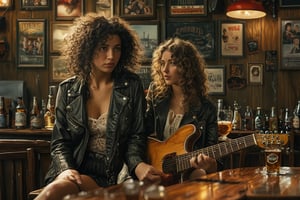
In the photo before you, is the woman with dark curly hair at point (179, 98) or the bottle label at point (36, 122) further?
the bottle label at point (36, 122)

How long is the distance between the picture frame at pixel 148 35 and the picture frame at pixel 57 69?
36.4 inches

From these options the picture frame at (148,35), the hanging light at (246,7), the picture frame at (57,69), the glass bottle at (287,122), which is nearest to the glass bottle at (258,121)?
the glass bottle at (287,122)

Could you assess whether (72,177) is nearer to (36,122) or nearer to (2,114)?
(36,122)

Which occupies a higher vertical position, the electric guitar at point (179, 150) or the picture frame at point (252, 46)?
the picture frame at point (252, 46)

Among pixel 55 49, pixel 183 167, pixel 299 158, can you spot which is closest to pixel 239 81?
pixel 299 158

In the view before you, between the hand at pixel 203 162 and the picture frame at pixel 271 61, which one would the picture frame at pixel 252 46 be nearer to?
the picture frame at pixel 271 61

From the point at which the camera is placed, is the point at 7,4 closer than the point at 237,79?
No

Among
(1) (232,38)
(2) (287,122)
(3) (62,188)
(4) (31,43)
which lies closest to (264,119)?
(2) (287,122)

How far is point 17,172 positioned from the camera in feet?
8.98

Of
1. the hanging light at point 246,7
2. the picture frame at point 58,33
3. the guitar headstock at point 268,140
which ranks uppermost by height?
the hanging light at point 246,7

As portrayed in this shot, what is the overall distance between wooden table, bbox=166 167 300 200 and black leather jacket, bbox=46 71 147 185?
575mm

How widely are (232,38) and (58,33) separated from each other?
192 cm

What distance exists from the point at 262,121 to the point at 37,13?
2745 mm

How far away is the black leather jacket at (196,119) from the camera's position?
10.0ft
